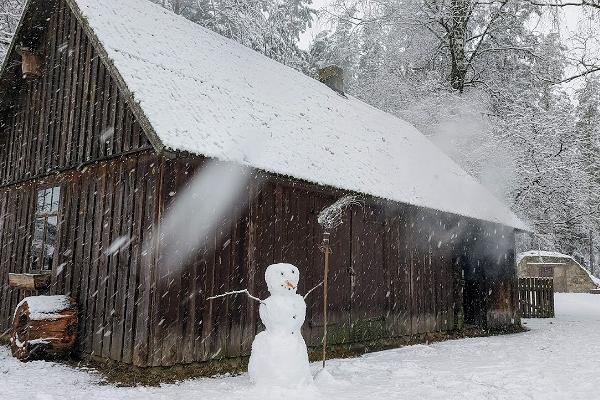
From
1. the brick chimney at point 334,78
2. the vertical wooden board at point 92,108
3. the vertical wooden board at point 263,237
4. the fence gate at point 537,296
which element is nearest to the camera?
the vertical wooden board at point 263,237

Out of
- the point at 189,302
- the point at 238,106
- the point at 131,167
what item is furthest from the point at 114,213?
the point at 238,106

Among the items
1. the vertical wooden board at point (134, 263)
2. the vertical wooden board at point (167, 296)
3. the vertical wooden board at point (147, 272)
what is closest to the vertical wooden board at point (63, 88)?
the vertical wooden board at point (134, 263)

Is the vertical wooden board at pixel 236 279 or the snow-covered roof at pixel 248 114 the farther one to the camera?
the vertical wooden board at pixel 236 279

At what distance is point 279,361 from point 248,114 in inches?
185

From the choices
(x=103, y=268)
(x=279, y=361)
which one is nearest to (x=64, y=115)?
(x=103, y=268)

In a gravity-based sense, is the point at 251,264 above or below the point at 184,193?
below

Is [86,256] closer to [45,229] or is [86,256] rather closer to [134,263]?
[134,263]

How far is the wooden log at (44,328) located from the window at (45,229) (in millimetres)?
1516

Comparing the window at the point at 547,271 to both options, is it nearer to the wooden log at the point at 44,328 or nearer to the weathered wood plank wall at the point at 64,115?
the weathered wood plank wall at the point at 64,115

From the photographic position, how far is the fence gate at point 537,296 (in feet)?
65.7

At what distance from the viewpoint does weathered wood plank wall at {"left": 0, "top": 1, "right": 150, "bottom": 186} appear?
9.01 metres

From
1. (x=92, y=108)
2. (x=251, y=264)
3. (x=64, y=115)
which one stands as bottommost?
(x=251, y=264)

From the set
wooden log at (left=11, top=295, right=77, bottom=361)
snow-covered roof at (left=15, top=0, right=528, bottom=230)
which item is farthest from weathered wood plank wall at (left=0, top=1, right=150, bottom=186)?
wooden log at (left=11, top=295, right=77, bottom=361)

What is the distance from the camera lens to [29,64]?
11.2m
